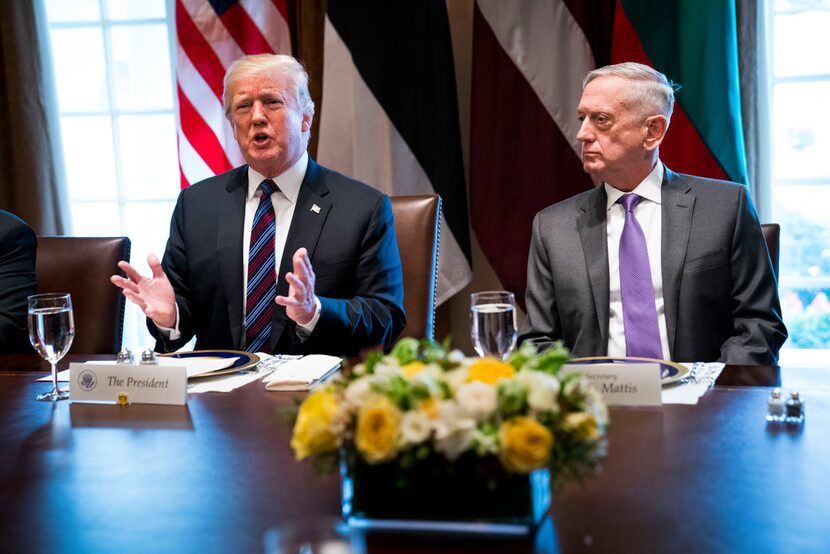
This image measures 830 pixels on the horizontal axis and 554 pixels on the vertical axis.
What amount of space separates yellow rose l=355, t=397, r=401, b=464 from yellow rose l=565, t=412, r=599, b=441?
0.57 feet

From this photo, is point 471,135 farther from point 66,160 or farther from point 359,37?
point 66,160

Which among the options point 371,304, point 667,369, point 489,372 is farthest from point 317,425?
point 371,304

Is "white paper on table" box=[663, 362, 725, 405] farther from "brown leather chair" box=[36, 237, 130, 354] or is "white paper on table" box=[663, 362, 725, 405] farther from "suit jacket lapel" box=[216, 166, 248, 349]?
"brown leather chair" box=[36, 237, 130, 354]

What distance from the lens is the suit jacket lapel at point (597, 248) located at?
2291mm

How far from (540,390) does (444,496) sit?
0.17m

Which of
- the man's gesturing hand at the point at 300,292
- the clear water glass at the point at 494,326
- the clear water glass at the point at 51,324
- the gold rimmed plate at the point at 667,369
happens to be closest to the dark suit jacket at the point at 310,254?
the man's gesturing hand at the point at 300,292

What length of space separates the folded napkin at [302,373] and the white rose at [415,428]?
78 centimetres

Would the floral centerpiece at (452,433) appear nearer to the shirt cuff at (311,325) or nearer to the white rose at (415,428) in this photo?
the white rose at (415,428)

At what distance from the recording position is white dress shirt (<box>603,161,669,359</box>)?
2270 millimetres

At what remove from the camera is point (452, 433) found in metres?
0.87

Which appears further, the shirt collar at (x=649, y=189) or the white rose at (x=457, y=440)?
the shirt collar at (x=649, y=189)

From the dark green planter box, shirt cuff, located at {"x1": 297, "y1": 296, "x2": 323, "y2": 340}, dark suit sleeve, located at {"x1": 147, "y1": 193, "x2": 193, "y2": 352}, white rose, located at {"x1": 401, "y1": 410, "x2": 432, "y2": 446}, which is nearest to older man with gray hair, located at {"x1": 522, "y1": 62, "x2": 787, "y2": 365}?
shirt cuff, located at {"x1": 297, "y1": 296, "x2": 323, "y2": 340}

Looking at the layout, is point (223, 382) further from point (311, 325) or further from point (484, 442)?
point (484, 442)

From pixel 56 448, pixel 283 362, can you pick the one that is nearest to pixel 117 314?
pixel 283 362
